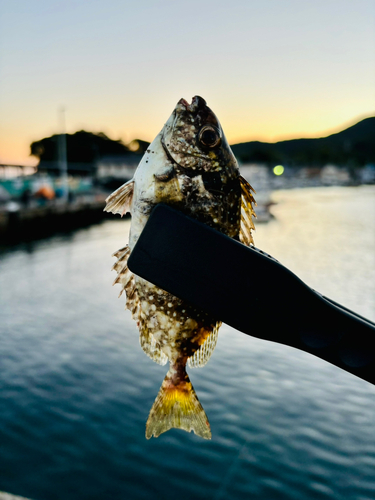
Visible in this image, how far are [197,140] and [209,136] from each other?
0.18 feet

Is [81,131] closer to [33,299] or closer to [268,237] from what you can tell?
[268,237]

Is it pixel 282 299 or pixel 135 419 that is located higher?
pixel 282 299

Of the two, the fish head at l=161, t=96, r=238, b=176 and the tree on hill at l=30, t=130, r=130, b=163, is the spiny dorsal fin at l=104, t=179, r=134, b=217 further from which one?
the tree on hill at l=30, t=130, r=130, b=163

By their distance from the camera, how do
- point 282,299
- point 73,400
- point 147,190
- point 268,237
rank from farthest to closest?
1. point 268,237
2. point 73,400
3. point 147,190
4. point 282,299

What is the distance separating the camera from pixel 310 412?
1441 cm

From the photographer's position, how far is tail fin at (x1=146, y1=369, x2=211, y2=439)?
7.04ft

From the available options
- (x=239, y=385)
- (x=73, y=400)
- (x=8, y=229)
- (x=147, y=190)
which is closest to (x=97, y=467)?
(x=73, y=400)

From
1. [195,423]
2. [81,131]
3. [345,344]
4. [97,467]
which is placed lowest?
[97,467]

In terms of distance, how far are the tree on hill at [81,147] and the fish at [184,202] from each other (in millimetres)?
115133

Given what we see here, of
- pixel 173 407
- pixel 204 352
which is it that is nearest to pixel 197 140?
pixel 204 352

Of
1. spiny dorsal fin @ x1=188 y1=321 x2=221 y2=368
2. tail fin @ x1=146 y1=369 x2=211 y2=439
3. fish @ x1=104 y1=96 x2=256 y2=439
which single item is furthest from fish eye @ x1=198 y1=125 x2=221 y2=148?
tail fin @ x1=146 y1=369 x2=211 y2=439

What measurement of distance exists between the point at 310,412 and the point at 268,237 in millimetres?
32668

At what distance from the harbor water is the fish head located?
37.9 feet

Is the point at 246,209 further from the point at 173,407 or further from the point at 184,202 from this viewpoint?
the point at 173,407
